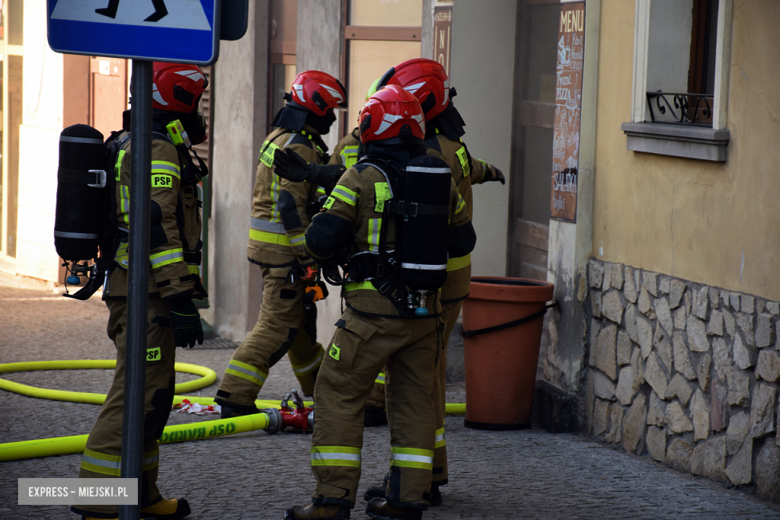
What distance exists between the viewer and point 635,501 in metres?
4.64

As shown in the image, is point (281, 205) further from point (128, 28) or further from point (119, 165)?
point (128, 28)

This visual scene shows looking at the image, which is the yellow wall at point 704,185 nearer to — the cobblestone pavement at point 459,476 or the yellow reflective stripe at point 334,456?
the cobblestone pavement at point 459,476

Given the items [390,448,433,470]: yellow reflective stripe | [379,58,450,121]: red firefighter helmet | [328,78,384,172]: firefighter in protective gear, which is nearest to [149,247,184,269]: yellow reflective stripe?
[390,448,433,470]: yellow reflective stripe

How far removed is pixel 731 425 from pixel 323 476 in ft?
6.88

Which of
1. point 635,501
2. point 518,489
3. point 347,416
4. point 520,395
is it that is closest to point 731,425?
point 635,501

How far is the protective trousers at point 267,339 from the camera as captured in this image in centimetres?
614

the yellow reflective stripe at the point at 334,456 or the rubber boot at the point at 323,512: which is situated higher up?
the yellow reflective stripe at the point at 334,456

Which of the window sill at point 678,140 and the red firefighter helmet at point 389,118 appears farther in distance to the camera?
the window sill at point 678,140

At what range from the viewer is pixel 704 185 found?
16.2 feet

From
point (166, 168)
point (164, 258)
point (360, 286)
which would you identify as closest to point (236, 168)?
point (166, 168)

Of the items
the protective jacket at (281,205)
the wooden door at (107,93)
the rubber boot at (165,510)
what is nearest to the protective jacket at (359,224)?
the rubber boot at (165,510)

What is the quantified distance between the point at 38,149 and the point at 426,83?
27.4 ft

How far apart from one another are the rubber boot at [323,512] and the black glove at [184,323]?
877 mm

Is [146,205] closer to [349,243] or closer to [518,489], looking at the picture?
[349,243]
